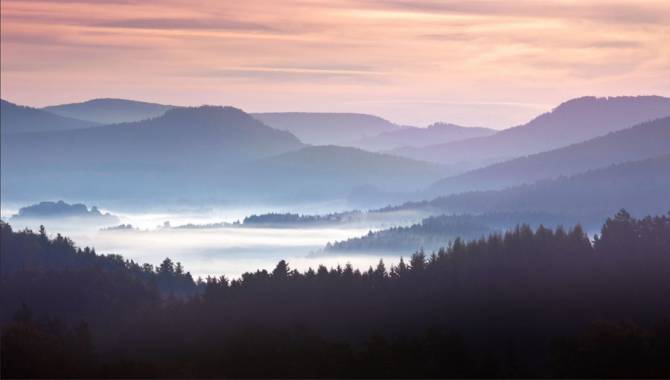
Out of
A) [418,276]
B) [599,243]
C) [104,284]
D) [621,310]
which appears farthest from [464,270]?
[104,284]

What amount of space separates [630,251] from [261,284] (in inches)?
1279

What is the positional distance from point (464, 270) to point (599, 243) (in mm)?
12099

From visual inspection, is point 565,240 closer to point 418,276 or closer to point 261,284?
point 418,276

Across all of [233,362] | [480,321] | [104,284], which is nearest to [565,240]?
[480,321]

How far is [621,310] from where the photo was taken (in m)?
94.6

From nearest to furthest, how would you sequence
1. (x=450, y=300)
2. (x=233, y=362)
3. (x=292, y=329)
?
(x=233, y=362)
(x=292, y=329)
(x=450, y=300)

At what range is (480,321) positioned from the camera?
9694cm

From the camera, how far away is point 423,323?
97.8 metres

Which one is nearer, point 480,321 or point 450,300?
point 480,321

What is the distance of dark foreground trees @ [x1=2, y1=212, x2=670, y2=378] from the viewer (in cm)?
7319

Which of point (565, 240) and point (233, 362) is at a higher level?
point (565, 240)

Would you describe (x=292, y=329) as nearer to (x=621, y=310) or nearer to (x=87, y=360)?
(x=87, y=360)

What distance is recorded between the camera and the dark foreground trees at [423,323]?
73.2 metres

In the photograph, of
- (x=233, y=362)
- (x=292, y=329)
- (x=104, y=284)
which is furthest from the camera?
(x=104, y=284)
